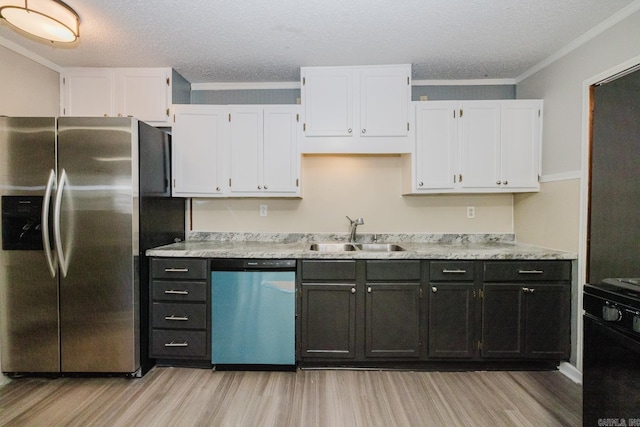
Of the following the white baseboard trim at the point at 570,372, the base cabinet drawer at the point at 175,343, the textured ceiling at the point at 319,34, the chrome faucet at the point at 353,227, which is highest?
the textured ceiling at the point at 319,34

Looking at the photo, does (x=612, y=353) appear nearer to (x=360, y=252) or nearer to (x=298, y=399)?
(x=360, y=252)

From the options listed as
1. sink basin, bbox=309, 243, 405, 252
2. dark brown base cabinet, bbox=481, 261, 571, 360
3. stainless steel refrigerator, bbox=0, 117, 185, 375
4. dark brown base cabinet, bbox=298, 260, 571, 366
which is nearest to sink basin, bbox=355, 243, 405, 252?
sink basin, bbox=309, 243, 405, 252

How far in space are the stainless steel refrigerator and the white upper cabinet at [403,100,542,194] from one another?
234cm

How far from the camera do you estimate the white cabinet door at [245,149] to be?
2654 millimetres

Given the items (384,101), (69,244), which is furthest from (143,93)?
(384,101)

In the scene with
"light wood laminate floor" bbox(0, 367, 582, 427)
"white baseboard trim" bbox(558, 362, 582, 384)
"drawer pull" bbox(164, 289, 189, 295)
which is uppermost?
"drawer pull" bbox(164, 289, 189, 295)

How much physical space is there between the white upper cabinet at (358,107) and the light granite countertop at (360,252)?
2.94 ft

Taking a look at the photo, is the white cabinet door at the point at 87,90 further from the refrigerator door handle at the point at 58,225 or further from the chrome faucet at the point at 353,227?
the chrome faucet at the point at 353,227

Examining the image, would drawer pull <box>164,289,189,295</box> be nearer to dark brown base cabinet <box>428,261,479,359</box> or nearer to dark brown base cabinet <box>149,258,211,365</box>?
dark brown base cabinet <box>149,258,211,365</box>

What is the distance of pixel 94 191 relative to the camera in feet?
7.03

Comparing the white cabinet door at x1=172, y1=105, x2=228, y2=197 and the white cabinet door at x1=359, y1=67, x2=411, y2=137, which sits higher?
the white cabinet door at x1=359, y1=67, x2=411, y2=137

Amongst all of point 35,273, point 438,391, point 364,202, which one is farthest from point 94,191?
point 438,391

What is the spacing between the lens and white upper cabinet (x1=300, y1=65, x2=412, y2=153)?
2.56 meters

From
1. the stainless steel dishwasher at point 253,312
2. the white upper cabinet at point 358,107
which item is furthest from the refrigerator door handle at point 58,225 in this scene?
the white upper cabinet at point 358,107
